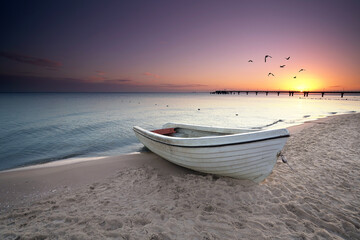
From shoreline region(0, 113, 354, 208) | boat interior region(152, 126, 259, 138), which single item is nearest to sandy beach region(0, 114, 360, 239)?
shoreline region(0, 113, 354, 208)

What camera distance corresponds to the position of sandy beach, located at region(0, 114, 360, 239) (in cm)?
295

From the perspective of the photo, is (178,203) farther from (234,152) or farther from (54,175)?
(54,175)

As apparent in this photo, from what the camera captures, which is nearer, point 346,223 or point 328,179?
point 346,223

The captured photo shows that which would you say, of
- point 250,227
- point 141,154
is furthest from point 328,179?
point 141,154

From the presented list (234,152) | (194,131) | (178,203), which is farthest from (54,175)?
(234,152)

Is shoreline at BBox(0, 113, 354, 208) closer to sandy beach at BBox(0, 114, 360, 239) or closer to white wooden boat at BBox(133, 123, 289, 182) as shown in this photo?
sandy beach at BBox(0, 114, 360, 239)

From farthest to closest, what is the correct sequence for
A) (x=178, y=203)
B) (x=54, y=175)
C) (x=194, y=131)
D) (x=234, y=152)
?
(x=194, y=131) < (x=54, y=175) < (x=234, y=152) < (x=178, y=203)

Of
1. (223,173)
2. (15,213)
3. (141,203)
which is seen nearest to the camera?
(15,213)

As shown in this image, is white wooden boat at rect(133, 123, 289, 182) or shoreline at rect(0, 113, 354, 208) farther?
shoreline at rect(0, 113, 354, 208)

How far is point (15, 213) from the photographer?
3.48 meters

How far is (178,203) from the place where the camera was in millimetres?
3771

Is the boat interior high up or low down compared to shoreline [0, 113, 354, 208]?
up

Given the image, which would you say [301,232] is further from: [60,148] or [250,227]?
[60,148]

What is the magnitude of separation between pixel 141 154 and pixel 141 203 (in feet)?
12.5
